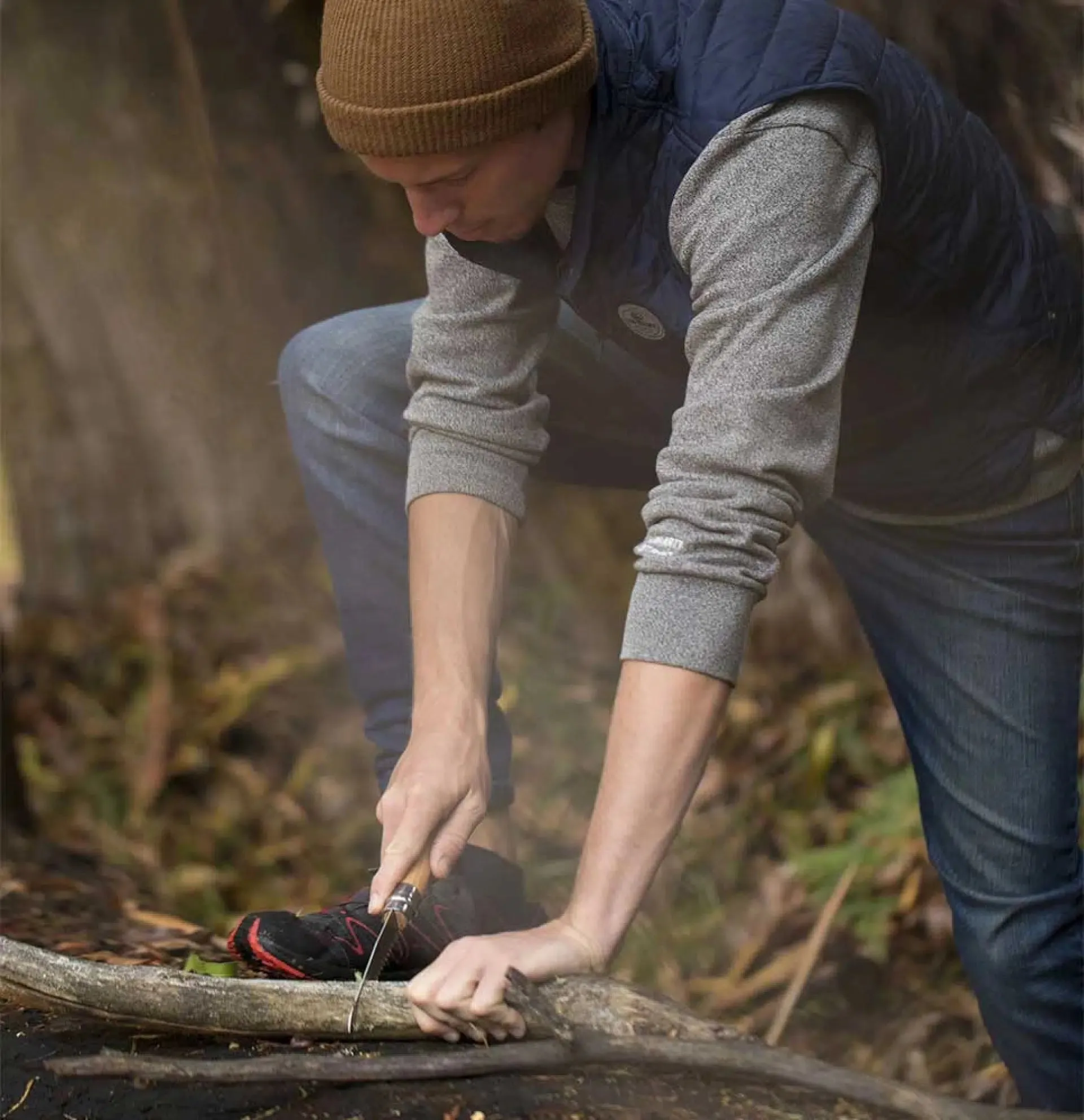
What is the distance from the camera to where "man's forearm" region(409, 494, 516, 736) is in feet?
6.72

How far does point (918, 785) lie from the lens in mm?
2441

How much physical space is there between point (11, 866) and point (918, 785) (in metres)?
1.93

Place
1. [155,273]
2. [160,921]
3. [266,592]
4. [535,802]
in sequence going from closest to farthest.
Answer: [160,921] → [535,802] → [155,273] → [266,592]

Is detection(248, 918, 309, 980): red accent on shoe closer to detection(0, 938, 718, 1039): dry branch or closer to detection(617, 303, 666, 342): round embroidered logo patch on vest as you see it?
detection(0, 938, 718, 1039): dry branch

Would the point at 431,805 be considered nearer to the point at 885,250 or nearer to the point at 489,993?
the point at 489,993

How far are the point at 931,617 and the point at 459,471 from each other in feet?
2.59

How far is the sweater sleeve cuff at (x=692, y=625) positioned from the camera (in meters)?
1.72

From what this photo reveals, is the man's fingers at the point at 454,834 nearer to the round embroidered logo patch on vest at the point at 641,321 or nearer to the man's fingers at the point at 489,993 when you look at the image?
the man's fingers at the point at 489,993

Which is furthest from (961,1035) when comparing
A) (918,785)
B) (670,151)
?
(670,151)

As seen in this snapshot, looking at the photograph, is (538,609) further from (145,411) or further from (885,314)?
(885,314)

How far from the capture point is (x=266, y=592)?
14.0ft

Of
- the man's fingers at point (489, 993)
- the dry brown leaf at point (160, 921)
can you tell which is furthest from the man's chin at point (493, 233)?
the dry brown leaf at point (160, 921)

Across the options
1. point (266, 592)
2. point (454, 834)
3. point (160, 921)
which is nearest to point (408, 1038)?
point (454, 834)

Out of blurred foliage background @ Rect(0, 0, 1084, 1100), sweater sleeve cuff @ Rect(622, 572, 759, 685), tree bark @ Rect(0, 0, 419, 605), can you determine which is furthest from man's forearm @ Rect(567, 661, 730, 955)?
tree bark @ Rect(0, 0, 419, 605)
